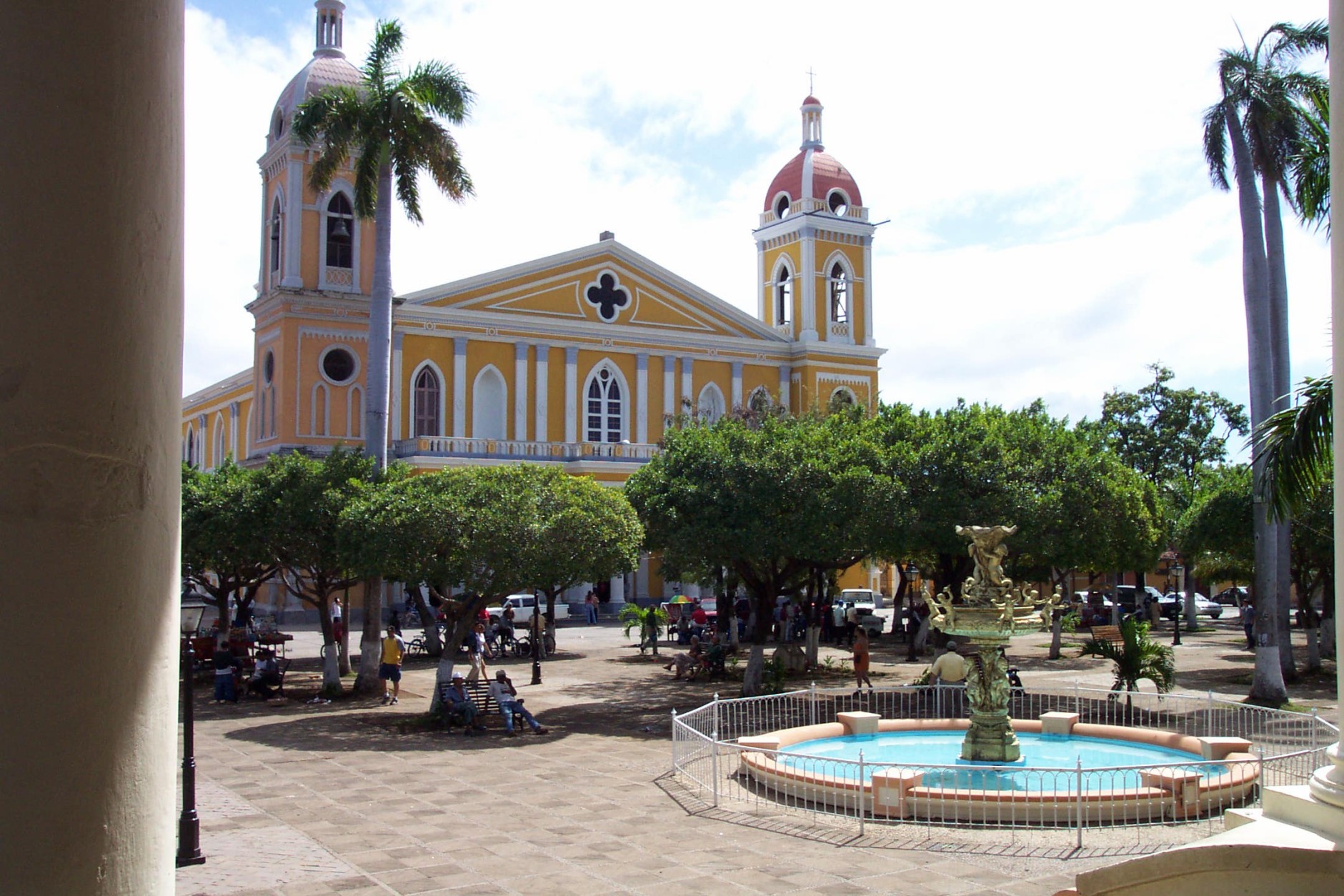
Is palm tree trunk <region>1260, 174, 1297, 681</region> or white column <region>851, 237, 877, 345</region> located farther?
white column <region>851, 237, 877, 345</region>

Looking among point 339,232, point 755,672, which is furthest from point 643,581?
point 755,672

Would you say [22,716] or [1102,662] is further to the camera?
[1102,662]

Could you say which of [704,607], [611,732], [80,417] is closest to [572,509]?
[611,732]

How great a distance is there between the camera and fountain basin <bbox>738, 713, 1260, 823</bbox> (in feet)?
34.9

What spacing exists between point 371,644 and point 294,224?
73.0ft

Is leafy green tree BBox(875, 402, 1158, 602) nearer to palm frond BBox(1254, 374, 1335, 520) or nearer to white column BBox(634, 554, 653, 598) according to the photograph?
palm frond BBox(1254, 374, 1335, 520)

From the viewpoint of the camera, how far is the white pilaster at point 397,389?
40906 mm

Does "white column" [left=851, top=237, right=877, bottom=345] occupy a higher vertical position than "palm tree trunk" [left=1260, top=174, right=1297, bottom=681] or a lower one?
higher

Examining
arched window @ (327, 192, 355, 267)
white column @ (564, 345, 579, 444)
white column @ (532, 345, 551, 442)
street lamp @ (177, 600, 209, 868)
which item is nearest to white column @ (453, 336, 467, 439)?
white column @ (532, 345, 551, 442)

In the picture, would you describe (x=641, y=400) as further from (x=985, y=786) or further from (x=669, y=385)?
(x=985, y=786)

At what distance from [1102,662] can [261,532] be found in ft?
57.5

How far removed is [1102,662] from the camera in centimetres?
2619

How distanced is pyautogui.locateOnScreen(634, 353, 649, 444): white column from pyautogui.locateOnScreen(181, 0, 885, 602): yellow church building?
8 cm

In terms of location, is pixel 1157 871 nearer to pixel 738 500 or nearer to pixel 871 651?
pixel 738 500
